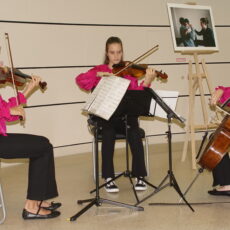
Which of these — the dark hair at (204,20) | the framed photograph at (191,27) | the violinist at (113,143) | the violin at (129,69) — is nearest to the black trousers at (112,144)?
the violinist at (113,143)

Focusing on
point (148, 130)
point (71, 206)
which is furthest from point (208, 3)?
point (71, 206)

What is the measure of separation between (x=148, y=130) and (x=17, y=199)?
7.59ft

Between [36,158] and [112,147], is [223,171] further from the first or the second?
[36,158]

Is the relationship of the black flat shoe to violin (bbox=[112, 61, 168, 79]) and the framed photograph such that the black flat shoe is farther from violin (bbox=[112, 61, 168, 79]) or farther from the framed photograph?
the framed photograph

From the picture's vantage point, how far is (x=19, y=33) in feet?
14.4

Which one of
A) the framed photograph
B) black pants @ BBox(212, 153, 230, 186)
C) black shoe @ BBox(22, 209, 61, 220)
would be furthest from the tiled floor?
the framed photograph

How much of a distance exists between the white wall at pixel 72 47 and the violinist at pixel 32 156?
5.15ft

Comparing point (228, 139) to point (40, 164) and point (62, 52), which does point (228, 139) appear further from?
point (62, 52)

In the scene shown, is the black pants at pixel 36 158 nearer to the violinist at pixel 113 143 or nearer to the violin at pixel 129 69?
the violinist at pixel 113 143

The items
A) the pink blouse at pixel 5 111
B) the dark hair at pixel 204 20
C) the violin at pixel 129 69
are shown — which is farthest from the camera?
the dark hair at pixel 204 20

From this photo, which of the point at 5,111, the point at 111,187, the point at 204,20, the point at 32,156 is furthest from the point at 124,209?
the point at 204,20

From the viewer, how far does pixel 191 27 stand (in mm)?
4637

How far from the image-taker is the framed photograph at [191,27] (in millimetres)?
4484

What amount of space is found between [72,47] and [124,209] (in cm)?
231
